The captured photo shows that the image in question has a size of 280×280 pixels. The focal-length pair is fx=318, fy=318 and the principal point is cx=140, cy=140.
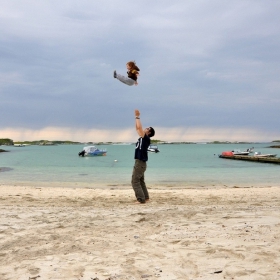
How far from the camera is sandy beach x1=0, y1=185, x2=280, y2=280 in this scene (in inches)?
150

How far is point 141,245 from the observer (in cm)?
484

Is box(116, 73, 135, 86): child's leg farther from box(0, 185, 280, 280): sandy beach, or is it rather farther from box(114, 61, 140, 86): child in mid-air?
box(0, 185, 280, 280): sandy beach

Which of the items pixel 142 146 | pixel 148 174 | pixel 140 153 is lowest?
pixel 148 174

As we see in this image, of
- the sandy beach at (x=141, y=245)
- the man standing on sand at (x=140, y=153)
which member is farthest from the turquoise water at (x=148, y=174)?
the sandy beach at (x=141, y=245)

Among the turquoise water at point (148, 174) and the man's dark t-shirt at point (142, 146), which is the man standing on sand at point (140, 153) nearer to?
the man's dark t-shirt at point (142, 146)

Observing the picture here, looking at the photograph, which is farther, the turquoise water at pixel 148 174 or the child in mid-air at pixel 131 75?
the turquoise water at pixel 148 174

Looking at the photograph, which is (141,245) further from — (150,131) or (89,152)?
(89,152)

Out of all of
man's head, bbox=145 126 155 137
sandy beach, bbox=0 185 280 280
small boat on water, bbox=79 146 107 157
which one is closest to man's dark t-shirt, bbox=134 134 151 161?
man's head, bbox=145 126 155 137

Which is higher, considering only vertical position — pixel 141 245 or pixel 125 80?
pixel 125 80

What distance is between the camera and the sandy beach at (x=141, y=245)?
3.81 metres

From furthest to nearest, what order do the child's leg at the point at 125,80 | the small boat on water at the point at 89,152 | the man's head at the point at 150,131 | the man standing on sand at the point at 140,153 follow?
the small boat on water at the point at 89,152 < the man's head at the point at 150,131 < the man standing on sand at the point at 140,153 < the child's leg at the point at 125,80

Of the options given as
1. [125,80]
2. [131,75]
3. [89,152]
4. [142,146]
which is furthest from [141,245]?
[89,152]

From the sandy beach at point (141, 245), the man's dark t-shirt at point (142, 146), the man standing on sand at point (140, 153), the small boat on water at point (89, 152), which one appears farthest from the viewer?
the small boat on water at point (89, 152)

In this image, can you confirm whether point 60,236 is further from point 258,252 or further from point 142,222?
point 258,252
